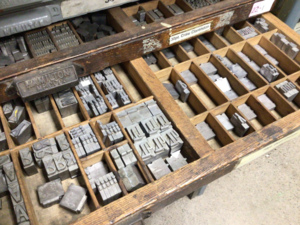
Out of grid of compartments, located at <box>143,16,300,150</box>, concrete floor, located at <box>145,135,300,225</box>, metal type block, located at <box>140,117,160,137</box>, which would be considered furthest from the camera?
concrete floor, located at <box>145,135,300,225</box>

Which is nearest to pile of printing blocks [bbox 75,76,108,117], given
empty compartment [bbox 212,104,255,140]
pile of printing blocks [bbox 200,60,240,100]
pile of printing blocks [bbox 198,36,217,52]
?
empty compartment [bbox 212,104,255,140]

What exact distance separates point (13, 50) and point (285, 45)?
236 cm

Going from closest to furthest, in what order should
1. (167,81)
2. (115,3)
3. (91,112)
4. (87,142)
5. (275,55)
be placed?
(87,142), (91,112), (115,3), (167,81), (275,55)

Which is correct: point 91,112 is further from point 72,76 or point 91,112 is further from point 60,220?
point 60,220

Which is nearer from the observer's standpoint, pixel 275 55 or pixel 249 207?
pixel 275 55

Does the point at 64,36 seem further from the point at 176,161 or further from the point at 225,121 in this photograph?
the point at 225,121

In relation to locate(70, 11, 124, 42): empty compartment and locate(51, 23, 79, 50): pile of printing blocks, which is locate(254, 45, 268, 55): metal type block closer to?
locate(70, 11, 124, 42): empty compartment

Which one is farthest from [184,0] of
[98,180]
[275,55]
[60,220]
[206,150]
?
[60,220]

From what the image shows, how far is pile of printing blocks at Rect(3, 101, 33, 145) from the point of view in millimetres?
1744

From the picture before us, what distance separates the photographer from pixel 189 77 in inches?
88.9

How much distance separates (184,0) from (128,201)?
6.34 feet

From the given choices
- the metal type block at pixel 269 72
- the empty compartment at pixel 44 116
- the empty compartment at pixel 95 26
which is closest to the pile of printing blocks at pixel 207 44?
→ the metal type block at pixel 269 72

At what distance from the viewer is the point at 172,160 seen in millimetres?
1796

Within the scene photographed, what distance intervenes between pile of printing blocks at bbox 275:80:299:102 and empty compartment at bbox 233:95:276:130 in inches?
10.9
